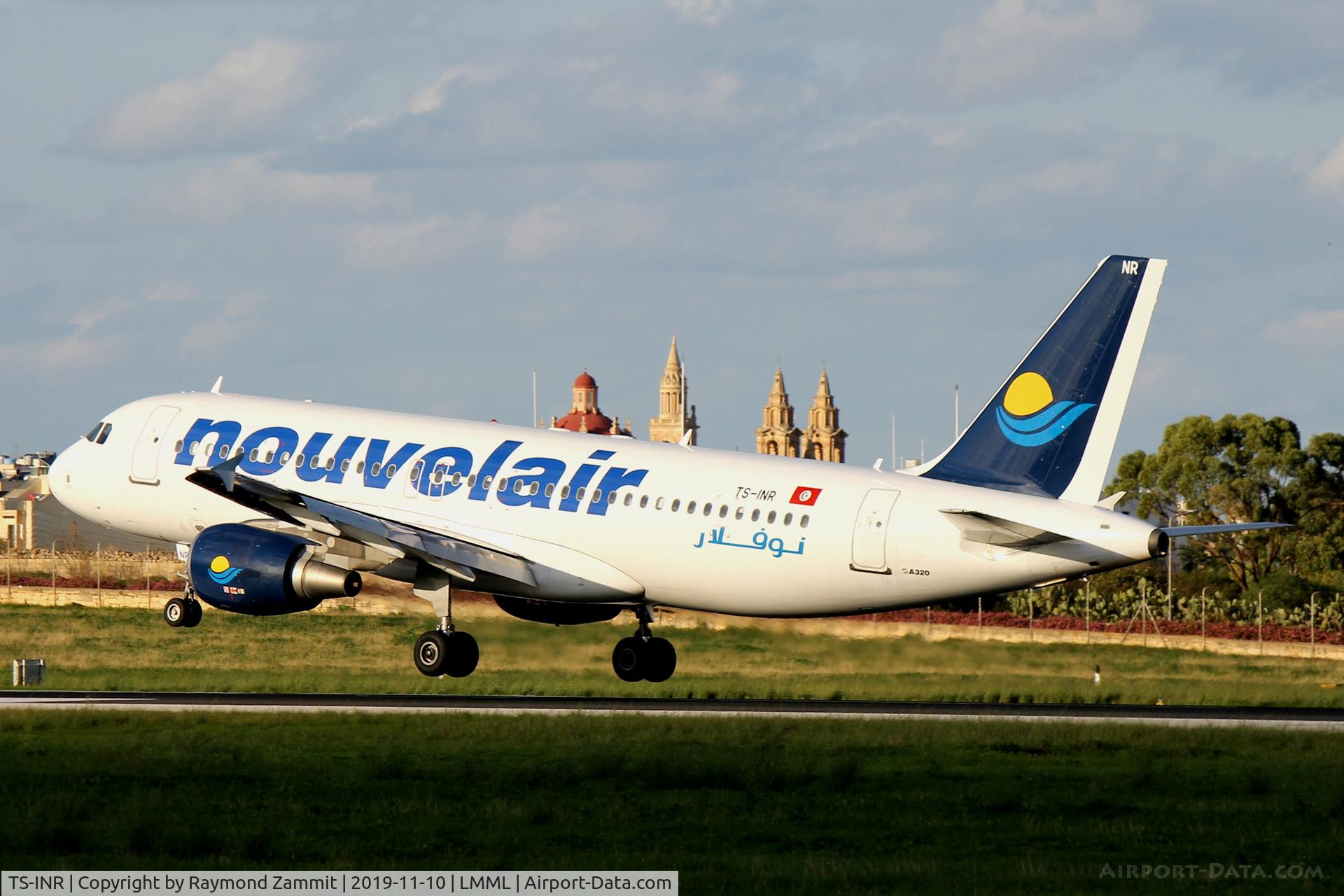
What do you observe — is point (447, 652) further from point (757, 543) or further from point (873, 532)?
point (873, 532)

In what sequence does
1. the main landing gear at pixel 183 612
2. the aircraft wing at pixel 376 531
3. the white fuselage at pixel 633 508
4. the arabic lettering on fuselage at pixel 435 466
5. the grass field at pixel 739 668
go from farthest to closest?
the grass field at pixel 739 668 < the main landing gear at pixel 183 612 < the arabic lettering on fuselage at pixel 435 466 < the aircraft wing at pixel 376 531 < the white fuselage at pixel 633 508

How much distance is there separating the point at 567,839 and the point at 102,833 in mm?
5619

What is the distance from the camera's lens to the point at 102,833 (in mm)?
24266

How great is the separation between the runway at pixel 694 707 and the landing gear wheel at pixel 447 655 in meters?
0.71

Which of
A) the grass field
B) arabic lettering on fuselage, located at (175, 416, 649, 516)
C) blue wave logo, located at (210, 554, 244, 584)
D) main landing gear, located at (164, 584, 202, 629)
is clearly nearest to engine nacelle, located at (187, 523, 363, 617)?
blue wave logo, located at (210, 554, 244, 584)

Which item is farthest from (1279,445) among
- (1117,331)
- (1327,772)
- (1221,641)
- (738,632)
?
(1327,772)

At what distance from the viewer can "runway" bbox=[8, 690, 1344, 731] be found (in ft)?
130

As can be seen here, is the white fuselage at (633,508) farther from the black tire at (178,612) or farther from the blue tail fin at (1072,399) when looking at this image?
the black tire at (178,612)

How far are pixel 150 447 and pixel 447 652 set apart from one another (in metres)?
9.45

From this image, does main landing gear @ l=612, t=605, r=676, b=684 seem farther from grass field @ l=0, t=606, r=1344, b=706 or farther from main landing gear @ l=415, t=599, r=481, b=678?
main landing gear @ l=415, t=599, r=481, b=678

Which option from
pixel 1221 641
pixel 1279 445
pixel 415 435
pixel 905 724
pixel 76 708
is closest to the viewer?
pixel 905 724

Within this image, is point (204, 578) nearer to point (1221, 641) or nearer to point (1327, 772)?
point (1327, 772)

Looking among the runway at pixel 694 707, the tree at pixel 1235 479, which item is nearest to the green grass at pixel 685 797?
the runway at pixel 694 707

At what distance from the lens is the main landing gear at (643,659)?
45.2 metres
